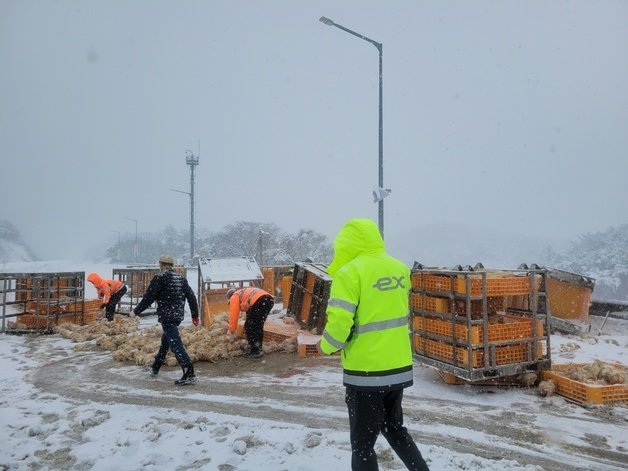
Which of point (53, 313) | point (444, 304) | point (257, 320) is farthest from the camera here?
point (53, 313)

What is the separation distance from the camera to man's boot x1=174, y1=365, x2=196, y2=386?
22.6 ft

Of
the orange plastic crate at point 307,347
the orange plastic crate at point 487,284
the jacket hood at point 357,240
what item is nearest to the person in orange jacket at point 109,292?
the orange plastic crate at point 307,347

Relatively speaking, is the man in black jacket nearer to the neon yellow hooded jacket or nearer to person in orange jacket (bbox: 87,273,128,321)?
the neon yellow hooded jacket

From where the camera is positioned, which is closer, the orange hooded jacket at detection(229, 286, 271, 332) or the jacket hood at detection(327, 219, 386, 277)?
the jacket hood at detection(327, 219, 386, 277)

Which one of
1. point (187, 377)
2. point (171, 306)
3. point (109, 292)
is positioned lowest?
point (187, 377)

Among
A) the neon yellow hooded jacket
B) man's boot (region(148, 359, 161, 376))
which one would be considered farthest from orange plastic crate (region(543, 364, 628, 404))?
man's boot (region(148, 359, 161, 376))

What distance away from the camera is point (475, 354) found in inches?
248

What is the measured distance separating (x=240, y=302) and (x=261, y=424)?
12.1 ft

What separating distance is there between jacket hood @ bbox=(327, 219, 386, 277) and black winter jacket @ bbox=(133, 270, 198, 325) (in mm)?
4336

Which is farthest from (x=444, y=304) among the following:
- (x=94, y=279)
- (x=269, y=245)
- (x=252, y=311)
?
(x=269, y=245)

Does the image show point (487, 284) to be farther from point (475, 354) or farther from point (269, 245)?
point (269, 245)

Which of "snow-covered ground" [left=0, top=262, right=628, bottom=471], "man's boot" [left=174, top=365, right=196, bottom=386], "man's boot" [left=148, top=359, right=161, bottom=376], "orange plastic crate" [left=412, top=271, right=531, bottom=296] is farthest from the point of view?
"man's boot" [left=148, top=359, right=161, bottom=376]

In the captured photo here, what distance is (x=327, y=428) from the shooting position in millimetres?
5059

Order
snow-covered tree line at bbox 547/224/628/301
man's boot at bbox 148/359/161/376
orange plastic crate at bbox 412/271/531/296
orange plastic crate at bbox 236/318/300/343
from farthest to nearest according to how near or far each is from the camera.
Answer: snow-covered tree line at bbox 547/224/628/301
orange plastic crate at bbox 236/318/300/343
man's boot at bbox 148/359/161/376
orange plastic crate at bbox 412/271/531/296
